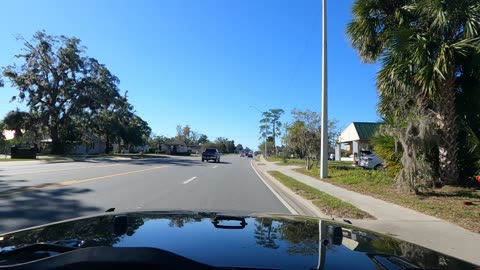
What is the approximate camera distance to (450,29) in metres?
16.3

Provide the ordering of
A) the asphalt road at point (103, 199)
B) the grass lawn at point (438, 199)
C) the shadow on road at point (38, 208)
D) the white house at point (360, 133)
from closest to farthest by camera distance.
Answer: the shadow on road at point (38, 208)
the asphalt road at point (103, 199)
the grass lawn at point (438, 199)
the white house at point (360, 133)

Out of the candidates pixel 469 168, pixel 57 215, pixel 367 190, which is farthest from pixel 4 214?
pixel 469 168

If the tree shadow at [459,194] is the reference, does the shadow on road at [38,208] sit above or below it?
below

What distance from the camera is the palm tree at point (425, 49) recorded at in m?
15.3

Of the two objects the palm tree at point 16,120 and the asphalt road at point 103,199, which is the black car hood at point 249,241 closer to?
the asphalt road at point 103,199

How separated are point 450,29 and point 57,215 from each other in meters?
14.2

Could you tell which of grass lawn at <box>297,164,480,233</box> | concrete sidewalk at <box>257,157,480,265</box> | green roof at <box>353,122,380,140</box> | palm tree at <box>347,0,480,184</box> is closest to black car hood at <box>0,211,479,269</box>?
concrete sidewalk at <box>257,157,480,265</box>

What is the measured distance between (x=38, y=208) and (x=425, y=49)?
13029mm

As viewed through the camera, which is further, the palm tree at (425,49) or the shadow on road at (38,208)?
the palm tree at (425,49)

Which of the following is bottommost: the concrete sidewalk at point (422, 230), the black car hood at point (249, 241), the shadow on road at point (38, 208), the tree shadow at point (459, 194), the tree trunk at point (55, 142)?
the concrete sidewalk at point (422, 230)

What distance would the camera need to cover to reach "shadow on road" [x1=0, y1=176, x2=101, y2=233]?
9.60 m

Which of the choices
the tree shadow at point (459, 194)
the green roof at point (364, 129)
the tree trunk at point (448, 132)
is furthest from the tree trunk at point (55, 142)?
the tree shadow at point (459, 194)

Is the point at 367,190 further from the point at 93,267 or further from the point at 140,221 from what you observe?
the point at 93,267

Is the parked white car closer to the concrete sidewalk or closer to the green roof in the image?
the concrete sidewalk
